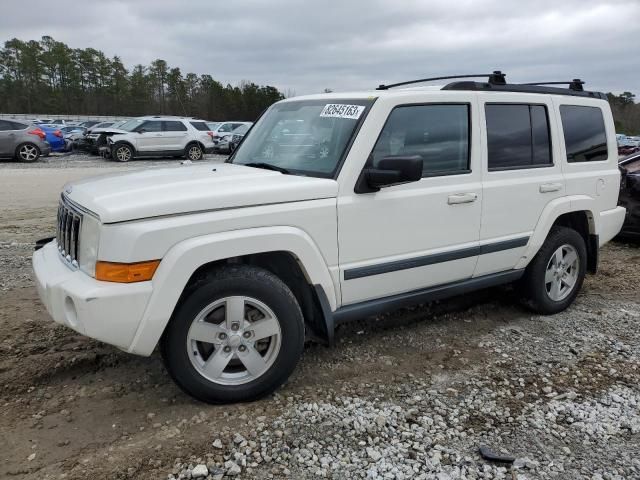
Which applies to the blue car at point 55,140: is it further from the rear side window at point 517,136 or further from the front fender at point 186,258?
the front fender at point 186,258

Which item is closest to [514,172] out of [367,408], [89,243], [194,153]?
[367,408]

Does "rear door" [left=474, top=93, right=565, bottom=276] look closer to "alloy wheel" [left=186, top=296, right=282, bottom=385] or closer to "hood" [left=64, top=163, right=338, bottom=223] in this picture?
"hood" [left=64, top=163, right=338, bottom=223]

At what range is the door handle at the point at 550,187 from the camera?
14.6ft

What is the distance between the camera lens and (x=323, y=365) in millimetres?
3820

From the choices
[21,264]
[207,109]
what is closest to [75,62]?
[207,109]

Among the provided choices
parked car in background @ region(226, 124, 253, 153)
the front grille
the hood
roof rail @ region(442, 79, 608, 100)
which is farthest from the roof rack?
parked car in background @ region(226, 124, 253, 153)

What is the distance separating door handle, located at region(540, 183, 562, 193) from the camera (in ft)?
14.6

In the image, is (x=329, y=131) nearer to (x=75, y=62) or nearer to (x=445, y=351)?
(x=445, y=351)

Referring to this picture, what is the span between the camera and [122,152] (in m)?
20.8

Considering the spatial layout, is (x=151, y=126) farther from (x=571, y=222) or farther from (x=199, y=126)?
(x=571, y=222)

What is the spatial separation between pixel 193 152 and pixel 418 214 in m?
19.2

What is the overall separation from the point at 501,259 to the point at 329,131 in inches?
68.9

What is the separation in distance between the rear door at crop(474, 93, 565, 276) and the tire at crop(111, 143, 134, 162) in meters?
18.8

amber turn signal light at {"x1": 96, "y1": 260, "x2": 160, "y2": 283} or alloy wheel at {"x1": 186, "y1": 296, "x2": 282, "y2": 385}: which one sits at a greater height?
amber turn signal light at {"x1": 96, "y1": 260, "x2": 160, "y2": 283}
